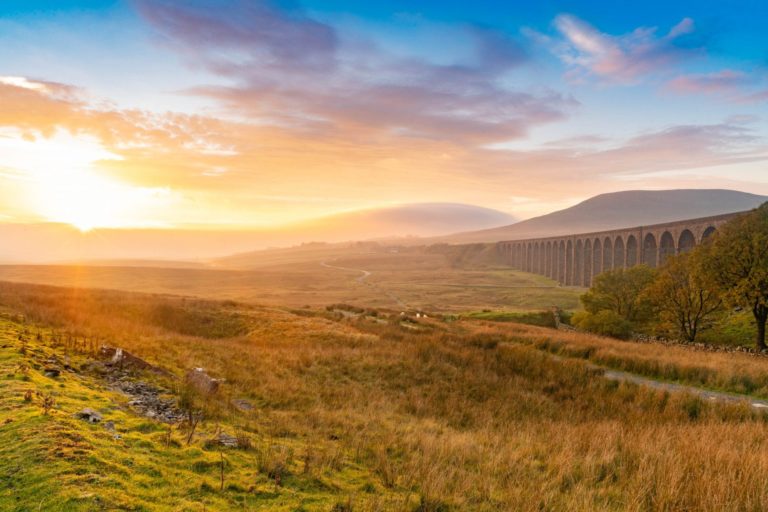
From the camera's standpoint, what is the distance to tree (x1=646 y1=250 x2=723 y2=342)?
3209 centimetres

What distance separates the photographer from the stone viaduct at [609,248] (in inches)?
2207

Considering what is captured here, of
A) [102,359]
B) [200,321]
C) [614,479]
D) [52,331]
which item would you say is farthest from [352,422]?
[200,321]

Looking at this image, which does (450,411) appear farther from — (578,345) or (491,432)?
(578,345)

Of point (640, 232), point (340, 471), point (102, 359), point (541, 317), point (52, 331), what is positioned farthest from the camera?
point (640, 232)

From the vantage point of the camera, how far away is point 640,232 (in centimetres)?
6819

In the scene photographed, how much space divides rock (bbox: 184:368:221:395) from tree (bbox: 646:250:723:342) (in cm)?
3392

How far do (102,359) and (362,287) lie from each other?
89761mm

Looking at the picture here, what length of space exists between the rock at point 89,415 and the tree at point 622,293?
4144 cm

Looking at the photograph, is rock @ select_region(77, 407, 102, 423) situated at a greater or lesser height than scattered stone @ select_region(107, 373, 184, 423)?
greater

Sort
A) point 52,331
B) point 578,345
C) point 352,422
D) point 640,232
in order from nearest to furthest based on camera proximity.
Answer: point 352,422 → point 52,331 → point 578,345 → point 640,232

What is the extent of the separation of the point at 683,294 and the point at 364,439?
116 feet

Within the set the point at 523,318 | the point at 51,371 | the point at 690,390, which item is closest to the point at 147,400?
the point at 51,371

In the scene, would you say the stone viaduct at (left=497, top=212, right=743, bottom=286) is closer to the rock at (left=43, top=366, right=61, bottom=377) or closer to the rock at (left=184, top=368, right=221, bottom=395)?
the rock at (left=184, top=368, right=221, bottom=395)

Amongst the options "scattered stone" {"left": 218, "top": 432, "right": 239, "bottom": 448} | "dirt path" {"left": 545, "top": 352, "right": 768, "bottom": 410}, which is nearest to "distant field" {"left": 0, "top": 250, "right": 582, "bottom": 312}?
"dirt path" {"left": 545, "top": 352, "right": 768, "bottom": 410}
